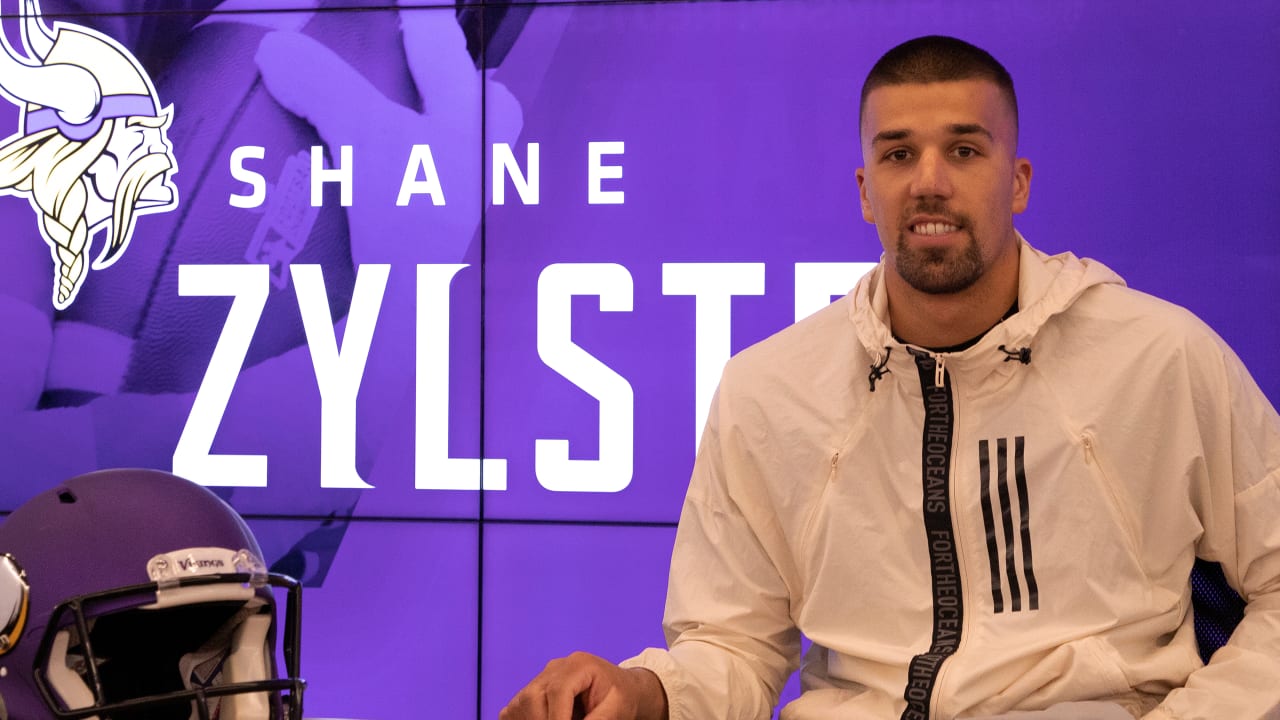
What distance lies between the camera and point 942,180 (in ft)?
5.43

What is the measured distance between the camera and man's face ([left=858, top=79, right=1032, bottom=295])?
5.43 feet

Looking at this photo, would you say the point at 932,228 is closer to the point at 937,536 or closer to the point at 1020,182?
the point at 1020,182

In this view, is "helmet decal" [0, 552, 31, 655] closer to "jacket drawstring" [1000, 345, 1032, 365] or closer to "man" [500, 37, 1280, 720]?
"man" [500, 37, 1280, 720]

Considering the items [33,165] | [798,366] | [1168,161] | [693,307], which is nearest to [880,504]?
[798,366]

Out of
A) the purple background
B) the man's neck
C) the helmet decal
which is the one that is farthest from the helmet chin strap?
the purple background

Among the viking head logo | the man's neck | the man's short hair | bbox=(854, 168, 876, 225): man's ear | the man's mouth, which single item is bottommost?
the man's neck

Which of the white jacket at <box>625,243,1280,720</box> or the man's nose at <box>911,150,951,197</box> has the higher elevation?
the man's nose at <box>911,150,951,197</box>

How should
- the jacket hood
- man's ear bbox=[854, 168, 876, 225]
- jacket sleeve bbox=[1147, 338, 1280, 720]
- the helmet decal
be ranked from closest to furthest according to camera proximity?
the helmet decal → jacket sleeve bbox=[1147, 338, 1280, 720] → the jacket hood → man's ear bbox=[854, 168, 876, 225]

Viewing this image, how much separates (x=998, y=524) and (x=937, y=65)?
59cm

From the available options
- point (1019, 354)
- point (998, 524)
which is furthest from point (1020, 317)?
point (998, 524)

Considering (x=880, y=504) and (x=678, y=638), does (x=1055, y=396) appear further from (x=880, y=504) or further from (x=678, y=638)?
(x=678, y=638)

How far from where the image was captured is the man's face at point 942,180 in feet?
5.43

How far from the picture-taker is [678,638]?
1.74 meters

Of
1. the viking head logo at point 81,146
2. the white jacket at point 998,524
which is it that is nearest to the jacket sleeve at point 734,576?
the white jacket at point 998,524
